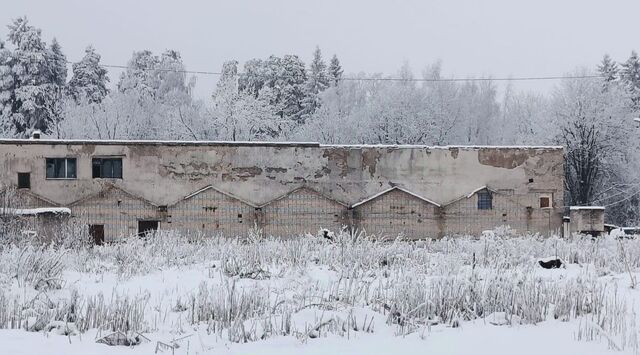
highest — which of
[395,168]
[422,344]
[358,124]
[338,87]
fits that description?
[338,87]

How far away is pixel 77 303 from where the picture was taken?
28.8ft

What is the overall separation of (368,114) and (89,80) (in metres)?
26.3

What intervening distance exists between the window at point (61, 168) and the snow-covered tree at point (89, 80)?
34121 mm

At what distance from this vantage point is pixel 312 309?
8797 millimetres

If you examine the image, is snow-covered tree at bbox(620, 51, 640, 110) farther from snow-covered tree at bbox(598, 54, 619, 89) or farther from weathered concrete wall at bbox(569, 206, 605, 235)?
weathered concrete wall at bbox(569, 206, 605, 235)

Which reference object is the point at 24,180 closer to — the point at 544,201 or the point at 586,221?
the point at 544,201

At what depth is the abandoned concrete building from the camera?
97.0ft

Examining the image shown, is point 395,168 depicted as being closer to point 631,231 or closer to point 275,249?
point 631,231

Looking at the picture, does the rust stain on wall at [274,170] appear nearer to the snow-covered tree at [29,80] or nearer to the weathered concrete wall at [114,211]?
the weathered concrete wall at [114,211]

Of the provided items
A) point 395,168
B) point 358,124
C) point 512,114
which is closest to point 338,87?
point 358,124

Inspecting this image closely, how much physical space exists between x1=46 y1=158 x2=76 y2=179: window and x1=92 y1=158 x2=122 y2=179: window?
87cm

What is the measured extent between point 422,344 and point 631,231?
2654 centimetres

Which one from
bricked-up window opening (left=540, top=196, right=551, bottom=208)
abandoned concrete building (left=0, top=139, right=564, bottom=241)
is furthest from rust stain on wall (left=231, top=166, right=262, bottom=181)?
bricked-up window opening (left=540, top=196, right=551, bottom=208)

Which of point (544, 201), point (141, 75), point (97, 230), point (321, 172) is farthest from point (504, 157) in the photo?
point (141, 75)
